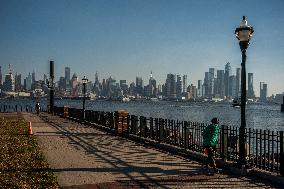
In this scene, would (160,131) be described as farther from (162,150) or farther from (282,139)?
(282,139)

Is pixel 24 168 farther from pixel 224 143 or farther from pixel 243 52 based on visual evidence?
pixel 243 52

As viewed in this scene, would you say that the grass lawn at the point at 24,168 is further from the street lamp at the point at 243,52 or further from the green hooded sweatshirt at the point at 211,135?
the street lamp at the point at 243,52

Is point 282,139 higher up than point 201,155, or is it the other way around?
point 282,139

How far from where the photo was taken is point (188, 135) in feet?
51.2

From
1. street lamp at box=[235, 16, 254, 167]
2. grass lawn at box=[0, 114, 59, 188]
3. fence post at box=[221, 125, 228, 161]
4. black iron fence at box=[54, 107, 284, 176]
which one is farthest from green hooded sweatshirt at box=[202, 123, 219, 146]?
grass lawn at box=[0, 114, 59, 188]

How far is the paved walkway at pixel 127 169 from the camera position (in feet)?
31.3

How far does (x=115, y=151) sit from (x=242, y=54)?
21.1 feet

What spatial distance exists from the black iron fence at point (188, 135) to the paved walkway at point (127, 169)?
1.26 meters

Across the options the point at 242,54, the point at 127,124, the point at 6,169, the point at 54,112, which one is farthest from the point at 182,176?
the point at 54,112

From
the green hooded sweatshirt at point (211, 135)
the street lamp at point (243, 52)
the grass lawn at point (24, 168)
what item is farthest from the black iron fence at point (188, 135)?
the grass lawn at point (24, 168)

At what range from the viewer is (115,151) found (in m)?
15.1

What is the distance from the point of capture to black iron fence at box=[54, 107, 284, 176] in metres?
12.2

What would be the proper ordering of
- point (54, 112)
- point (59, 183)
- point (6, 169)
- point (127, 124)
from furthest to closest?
point (54, 112) < point (127, 124) < point (6, 169) < point (59, 183)

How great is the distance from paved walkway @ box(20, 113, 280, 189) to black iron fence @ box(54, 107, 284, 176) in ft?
4.14
